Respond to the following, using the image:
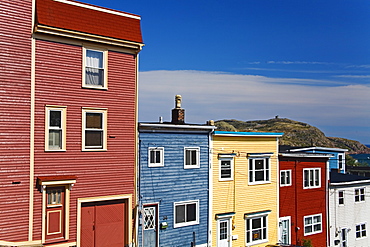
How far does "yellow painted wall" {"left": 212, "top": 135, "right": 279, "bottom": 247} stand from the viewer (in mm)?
22844

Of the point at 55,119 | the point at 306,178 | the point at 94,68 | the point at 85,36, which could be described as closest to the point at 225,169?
the point at 306,178

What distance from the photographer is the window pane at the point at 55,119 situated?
686 inches

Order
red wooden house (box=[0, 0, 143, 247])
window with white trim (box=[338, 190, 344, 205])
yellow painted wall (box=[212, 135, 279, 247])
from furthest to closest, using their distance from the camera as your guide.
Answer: window with white trim (box=[338, 190, 344, 205]), yellow painted wall (box=[212, 135, 279, 247]), red wooden house (box=[0, 0, 143, 247])

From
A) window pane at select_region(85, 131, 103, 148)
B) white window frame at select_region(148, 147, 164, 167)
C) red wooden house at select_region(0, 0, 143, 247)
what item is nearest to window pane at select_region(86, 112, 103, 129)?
red wooden house at select_region(0, 0, 143, 247)

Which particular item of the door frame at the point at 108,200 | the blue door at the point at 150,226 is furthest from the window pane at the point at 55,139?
the blue door at the point at 150,226

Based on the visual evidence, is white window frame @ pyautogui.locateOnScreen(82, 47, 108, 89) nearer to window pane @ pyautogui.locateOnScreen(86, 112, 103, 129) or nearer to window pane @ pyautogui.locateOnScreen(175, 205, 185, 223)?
window pane @ pyautogui.locateOnScreen(86, 112, 103, 129)

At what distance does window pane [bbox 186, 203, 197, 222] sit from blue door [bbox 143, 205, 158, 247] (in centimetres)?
210

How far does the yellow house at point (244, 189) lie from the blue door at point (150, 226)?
3783 mm

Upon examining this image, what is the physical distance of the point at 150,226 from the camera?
20.4 m

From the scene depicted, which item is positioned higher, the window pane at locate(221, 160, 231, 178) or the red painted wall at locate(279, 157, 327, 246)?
the window pane at locate(221, 160, 231, 178)

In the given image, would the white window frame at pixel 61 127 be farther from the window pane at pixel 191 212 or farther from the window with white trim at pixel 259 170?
the window with white trim at pixel 259 170

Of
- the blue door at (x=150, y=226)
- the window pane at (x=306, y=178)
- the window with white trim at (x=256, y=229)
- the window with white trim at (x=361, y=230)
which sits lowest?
the window with white trim at (x=361, y=230)

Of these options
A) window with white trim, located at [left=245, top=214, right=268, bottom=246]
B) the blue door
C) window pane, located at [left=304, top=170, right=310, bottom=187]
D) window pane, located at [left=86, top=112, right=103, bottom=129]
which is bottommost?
window with white trim, located at [left=245, top=214, right=268, bottom=246]

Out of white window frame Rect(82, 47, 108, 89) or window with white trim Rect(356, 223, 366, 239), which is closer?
white window frame Rect(82, 47, 108, 89)
